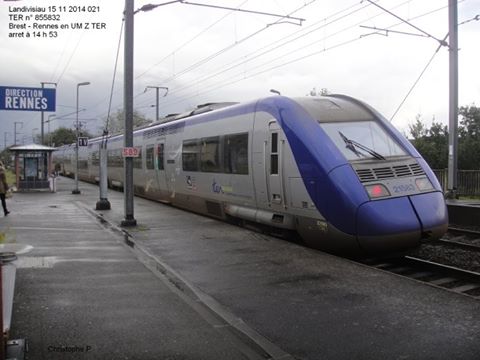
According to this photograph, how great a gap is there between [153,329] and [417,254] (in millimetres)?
6484

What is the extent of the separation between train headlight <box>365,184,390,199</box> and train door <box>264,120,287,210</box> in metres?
1.95

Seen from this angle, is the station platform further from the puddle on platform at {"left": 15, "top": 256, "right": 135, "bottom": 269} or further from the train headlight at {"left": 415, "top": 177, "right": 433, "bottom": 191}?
the train headlight at {"left": 415, "top": 177, "right": 433, "bottom": 191}

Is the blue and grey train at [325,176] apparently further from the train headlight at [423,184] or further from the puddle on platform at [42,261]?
the puddle on platform at [42,261]

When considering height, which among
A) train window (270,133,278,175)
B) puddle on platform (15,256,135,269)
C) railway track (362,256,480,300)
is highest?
train window (270,133,278,175)

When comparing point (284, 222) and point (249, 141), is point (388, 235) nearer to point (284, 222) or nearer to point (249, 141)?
point (284, 222)

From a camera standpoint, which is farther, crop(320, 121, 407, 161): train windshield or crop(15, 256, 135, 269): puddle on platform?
crop(320, 121, 407, 161): train windshield

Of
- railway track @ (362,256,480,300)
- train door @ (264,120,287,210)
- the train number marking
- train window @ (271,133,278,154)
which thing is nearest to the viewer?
railway track @ (362,256,480,300)

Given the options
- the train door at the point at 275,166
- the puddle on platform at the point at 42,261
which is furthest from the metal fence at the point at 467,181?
the puddle on platform at the point at 42,261

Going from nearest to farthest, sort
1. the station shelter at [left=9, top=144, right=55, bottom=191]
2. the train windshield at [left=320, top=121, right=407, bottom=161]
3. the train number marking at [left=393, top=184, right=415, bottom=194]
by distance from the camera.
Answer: the train number marking at [left=393, top=184, right=415, bottom=194]
the train windshield at [left=320, top=121, right=407, bottom=161]
the station shelter at [left=9, top=144, right=55, bottom=191]

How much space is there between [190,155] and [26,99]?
7722mm

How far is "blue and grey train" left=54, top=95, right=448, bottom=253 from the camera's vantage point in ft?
27.1

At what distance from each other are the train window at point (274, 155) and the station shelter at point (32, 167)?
21825mm

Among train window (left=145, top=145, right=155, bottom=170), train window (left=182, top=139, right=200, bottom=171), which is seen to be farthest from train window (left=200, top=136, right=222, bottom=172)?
train window (left=145, top=145, right=155, bottom=170)

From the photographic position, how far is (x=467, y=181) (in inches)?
1057
